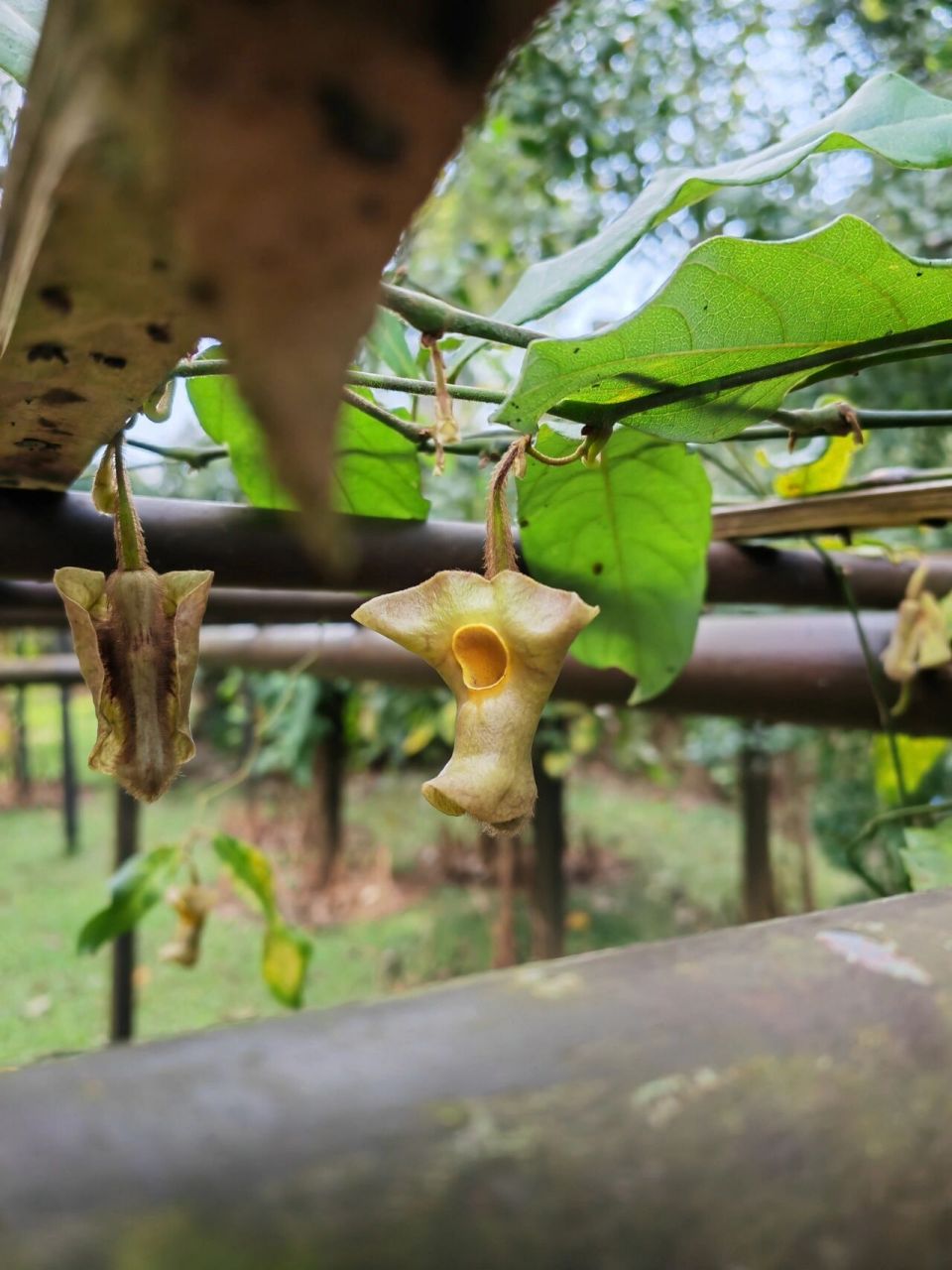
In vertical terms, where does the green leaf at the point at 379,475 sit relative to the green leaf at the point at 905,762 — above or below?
above

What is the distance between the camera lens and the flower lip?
0.31 metres

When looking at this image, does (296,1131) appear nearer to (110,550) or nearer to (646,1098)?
(646,1098)

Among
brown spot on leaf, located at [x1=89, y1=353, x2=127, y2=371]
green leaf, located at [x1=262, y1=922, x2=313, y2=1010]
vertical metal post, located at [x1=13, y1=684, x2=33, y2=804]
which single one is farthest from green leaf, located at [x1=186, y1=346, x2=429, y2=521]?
vertical metal post, located at [x1=13, y1=684, x2=33, y2=804]

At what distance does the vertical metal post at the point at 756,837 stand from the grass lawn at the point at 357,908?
6.4 inches

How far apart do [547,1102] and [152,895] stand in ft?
3.39

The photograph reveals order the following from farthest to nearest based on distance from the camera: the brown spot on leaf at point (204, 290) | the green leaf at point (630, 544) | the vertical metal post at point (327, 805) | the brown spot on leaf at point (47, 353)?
the vertical metal post at point (327, 805) → the green leaf at point (630, 544) → the brown spot on leaf at point (47, 353) → the brown spot on leaf at point (204, 290)

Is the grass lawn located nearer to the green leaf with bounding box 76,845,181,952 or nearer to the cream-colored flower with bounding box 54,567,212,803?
the green leaf with bounding box 76,845,181,952

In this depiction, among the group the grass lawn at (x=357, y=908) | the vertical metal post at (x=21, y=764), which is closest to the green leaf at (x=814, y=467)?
the grass lawn at (x=357, y=908)

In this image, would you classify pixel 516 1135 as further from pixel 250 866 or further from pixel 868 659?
pixel 250 866

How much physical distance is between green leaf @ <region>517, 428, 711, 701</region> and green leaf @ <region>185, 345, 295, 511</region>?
0.44 ft

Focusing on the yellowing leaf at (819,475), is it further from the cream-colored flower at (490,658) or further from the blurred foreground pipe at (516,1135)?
the blurred foreground pipe at (516,1135)

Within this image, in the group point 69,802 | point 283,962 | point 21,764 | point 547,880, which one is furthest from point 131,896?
point 21,764

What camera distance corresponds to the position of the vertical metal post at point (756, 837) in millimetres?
2600

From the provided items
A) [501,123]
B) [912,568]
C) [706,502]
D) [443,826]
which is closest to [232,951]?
[443,826]
